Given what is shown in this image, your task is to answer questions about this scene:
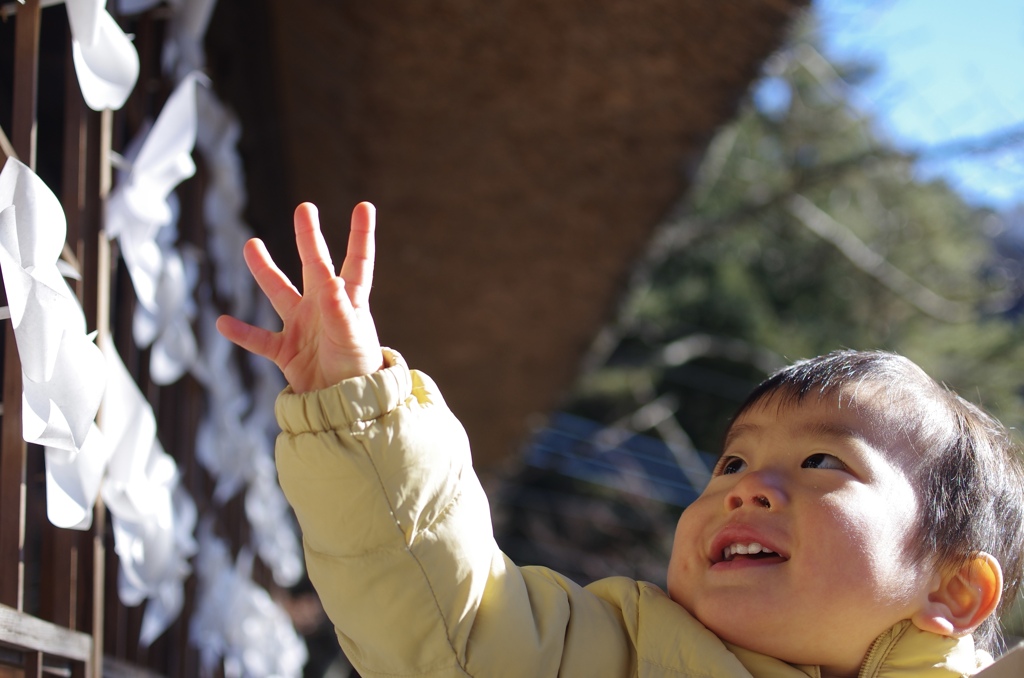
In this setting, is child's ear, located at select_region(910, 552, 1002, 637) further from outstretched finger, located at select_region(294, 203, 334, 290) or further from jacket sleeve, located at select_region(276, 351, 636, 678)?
outstretched finger, located at select_region(294, 203, 334, 290)

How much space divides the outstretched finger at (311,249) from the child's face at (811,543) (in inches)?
21.2

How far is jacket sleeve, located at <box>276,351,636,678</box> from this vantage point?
1.04m

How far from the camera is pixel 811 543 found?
1155mm

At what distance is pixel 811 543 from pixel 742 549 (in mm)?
81

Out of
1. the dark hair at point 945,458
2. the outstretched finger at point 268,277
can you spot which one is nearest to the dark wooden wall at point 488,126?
the dark hair at point 945,458

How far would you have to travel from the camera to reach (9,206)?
1016mm

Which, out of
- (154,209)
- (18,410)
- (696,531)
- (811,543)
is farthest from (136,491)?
(811,543)

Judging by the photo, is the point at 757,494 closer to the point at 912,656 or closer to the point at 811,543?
the point at 811,543

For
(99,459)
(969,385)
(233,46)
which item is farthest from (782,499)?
(969,385)

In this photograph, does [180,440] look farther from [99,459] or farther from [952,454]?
[952,454]

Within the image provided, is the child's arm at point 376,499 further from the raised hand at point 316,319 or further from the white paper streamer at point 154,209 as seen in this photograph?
the white paper streamer at point 154,209

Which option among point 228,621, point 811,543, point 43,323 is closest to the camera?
point 43,323

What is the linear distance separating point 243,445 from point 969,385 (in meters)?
8.97

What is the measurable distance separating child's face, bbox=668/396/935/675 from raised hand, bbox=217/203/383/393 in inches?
17.9
